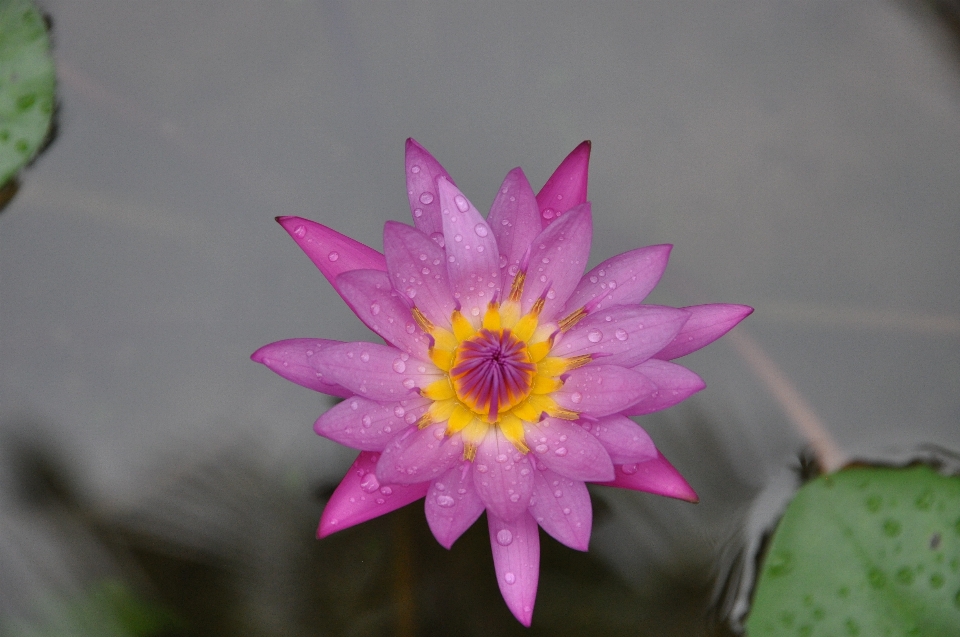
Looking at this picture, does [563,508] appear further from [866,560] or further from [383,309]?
[866,560]

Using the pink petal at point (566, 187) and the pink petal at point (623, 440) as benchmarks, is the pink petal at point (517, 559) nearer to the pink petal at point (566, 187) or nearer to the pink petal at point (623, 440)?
the pink petal at point (623, 440)

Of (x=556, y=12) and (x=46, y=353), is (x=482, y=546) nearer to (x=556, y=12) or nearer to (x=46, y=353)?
(x=46, y=353)

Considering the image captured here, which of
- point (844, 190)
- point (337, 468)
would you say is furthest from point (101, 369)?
point (844, 190)

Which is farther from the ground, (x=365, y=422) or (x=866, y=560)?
(x=365, y=422)

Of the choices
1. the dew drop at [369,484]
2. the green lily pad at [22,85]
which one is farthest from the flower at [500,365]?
the green lily pad at [22,85]

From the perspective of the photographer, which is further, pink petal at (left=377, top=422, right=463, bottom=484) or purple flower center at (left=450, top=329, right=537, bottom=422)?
purple flower center at (left=450, top=329, right=537, bottom=422)

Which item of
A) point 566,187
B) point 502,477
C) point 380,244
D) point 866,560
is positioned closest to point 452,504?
point 502,477

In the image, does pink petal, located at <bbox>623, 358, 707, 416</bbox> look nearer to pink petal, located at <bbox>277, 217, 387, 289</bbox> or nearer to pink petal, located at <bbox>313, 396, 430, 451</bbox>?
→ pink petal, located at <bbox>313, 396, 430, 451</bbox>

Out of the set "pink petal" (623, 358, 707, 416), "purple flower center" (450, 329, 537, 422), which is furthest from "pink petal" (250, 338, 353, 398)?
"pink petal" (623, 358, 707, 416)
